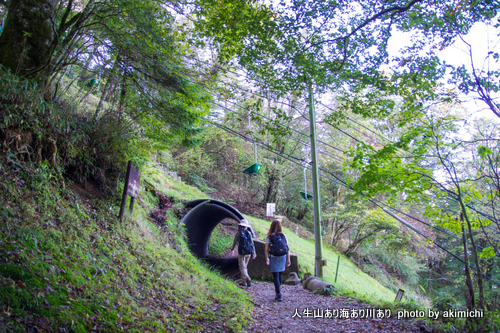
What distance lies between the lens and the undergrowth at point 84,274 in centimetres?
235

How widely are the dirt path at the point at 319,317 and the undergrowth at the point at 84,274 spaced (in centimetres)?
48

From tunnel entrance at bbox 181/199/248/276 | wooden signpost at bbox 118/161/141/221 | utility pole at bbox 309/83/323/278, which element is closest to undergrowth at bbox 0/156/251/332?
wooden signpost at bbox 118/161/141/221

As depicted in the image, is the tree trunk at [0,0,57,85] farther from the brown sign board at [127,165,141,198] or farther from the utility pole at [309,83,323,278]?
the utility pole at [309,83,323,278]

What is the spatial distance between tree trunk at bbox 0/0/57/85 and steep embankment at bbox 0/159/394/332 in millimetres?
1418

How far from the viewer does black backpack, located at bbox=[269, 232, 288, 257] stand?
648 centimetres

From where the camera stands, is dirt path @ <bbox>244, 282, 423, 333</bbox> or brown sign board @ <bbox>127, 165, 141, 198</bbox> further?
brown sign board @ <bbox>127, 165, 141, 198</bbox>

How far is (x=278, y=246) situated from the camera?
21.4 ft

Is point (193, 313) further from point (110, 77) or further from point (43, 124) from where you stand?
point (110, 77)

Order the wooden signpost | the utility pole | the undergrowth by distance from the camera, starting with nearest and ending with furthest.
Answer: the undergrowth, the wooden signpost, the utility pole

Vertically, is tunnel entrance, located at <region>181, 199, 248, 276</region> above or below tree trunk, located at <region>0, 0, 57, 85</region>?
below

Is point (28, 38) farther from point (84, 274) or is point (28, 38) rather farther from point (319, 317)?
point (319, 317)

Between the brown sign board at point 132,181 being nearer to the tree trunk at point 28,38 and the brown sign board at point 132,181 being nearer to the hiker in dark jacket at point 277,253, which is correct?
the tree trunk at point 28,38

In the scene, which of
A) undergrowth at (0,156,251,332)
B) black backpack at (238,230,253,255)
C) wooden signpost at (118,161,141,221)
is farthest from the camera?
black backpack at (238,230,253,255)

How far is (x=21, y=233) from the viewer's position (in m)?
3.01
